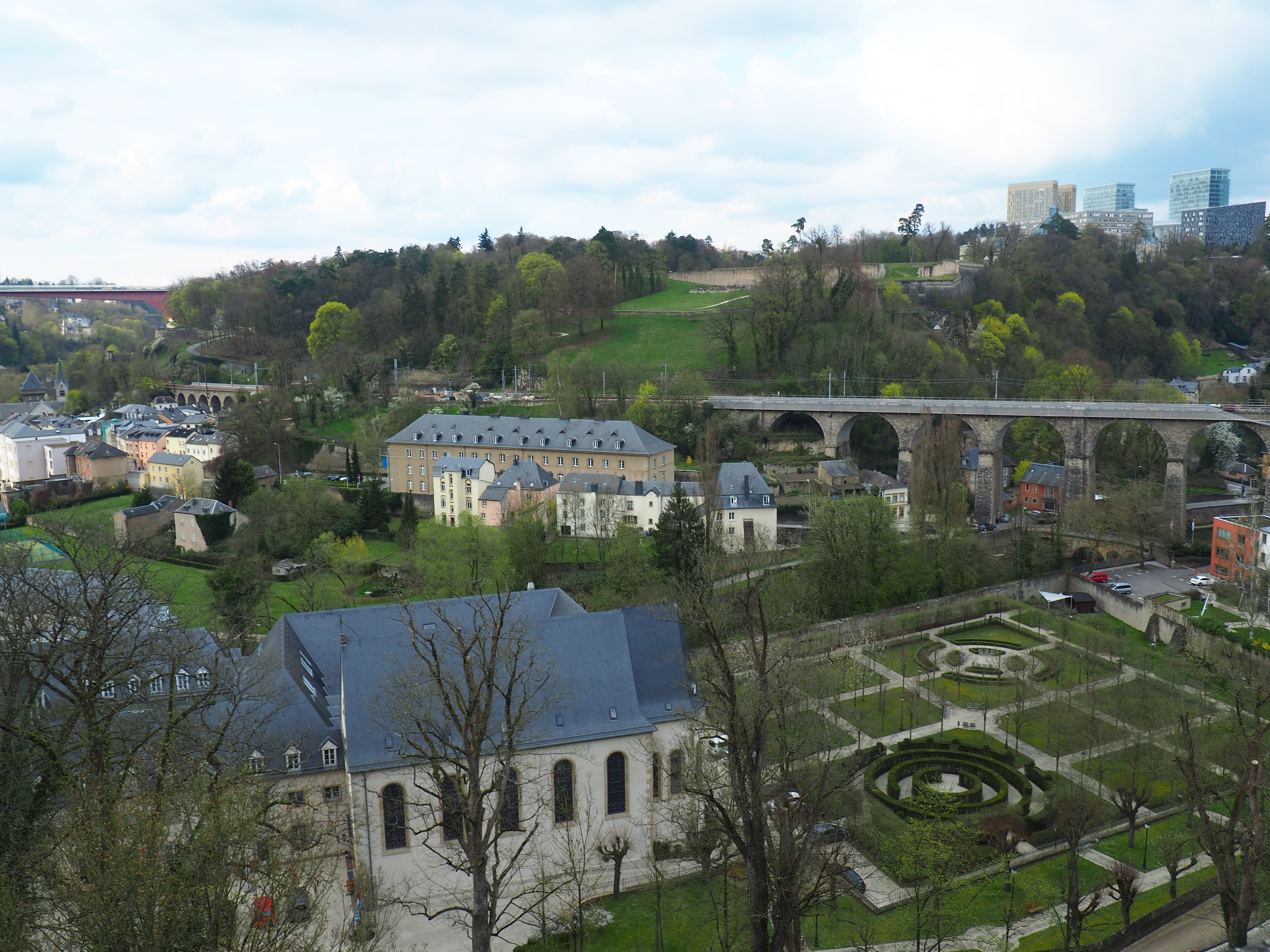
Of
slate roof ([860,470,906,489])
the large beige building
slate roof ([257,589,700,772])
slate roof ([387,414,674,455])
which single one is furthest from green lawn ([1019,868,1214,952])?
slate roof ([387,414,674,455])

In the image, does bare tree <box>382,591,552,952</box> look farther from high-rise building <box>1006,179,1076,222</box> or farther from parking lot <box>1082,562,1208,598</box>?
high-rise building <box>1006,179,1076,222</box>

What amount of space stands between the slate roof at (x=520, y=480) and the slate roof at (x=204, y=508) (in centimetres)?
1253

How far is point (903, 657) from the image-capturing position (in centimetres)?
3250

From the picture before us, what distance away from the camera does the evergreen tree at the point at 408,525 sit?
4300 centimetres

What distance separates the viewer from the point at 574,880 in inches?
701

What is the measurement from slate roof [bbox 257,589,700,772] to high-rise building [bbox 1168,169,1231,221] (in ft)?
652

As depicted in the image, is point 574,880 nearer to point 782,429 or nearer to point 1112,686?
point 1112,686

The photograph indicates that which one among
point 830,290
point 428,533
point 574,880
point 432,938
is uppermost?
point 830,290

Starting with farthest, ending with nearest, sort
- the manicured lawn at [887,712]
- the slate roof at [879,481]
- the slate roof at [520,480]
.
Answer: the slate roof at [879,481], the slate roof at [520,480], the manicured lawn at [887,712]

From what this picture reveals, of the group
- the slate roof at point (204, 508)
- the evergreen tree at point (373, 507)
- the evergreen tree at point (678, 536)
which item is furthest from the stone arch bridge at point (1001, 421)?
the slate roof at point (204, 508)

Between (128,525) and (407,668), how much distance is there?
33.5 metres

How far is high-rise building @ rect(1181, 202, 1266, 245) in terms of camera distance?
145 metres

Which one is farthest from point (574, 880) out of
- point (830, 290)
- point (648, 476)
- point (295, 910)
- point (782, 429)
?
point (830, 290)

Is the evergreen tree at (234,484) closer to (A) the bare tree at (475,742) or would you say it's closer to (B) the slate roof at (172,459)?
(B) the slate roof at (172,459)
